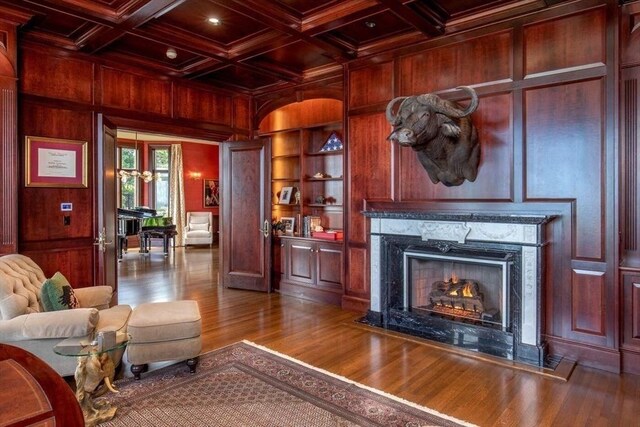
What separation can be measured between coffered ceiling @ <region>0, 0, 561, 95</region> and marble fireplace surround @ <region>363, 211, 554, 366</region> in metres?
1.99

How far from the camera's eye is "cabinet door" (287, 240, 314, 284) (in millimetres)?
5826

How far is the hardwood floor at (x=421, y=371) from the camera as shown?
2691 millimetres

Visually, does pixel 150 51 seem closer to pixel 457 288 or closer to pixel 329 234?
pixel 329 234

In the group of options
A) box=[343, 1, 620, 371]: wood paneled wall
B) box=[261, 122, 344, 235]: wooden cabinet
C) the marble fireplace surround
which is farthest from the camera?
box=[261, 122, 344, 235]: wooden cabinet

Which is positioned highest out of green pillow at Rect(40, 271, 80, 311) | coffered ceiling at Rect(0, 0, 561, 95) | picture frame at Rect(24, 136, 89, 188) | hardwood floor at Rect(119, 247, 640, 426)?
coffered ceiling at Rect(0, 0, 561, 95)

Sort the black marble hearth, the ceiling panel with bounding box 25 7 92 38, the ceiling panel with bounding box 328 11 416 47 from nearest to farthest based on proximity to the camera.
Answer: the black marble hearth, the ceiling panel with bounding box 25 7 92 38, the ceiling panel with bounding box 328 11 416 47

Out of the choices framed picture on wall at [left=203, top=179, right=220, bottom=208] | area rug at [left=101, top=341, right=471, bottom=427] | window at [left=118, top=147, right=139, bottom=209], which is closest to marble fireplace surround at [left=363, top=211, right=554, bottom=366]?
area rug at [left=101, top=341, right=471, bottom=427]

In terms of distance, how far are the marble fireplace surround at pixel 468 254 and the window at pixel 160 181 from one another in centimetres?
963

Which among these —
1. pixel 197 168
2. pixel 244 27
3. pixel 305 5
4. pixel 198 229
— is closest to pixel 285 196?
pixel 244 27

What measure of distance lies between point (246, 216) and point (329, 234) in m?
1.50

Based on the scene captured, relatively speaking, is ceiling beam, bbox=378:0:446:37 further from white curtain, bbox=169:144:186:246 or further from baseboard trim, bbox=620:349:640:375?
white curtain, bbox=169:144:186:246

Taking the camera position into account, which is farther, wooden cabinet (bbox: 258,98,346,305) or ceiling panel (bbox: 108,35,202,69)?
wooden cabinet (bbox: 258,98,346,305)

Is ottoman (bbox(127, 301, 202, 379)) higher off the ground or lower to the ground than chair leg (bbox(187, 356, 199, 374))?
higher

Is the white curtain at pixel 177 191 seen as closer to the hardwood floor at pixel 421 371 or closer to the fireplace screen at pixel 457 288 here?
the hardwood floor at pixel 421 371
